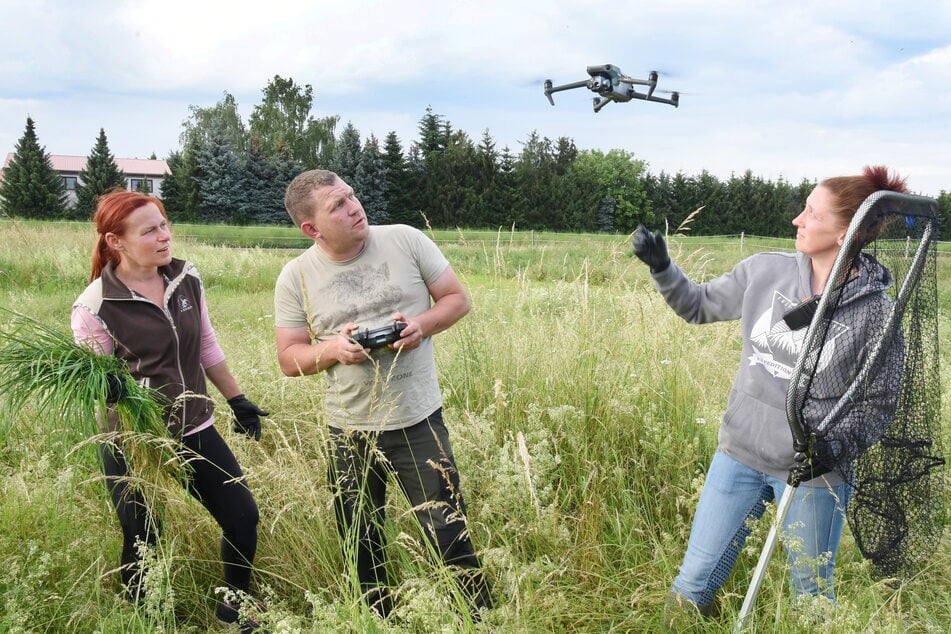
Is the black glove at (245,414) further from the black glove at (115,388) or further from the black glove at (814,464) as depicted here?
the black glove at (814,464)

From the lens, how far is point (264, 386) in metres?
4.46

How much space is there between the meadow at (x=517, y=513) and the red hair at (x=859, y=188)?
3.32 ft

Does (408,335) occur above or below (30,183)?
below

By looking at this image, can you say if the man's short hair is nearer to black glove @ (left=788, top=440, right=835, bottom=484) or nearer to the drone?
black glove @ (left=788, top=440, right=835, bottom=484)

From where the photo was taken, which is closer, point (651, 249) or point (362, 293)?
point (651, 249)

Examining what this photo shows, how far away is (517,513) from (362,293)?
1.05 meters

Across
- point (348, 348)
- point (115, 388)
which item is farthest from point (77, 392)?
point (348, 348)

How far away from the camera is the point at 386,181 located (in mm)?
46875

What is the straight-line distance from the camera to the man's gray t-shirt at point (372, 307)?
8.84 ft

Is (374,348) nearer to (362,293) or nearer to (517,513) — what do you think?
(362,293)

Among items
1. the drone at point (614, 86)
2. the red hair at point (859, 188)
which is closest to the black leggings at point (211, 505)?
the red hair at point (859, 188)

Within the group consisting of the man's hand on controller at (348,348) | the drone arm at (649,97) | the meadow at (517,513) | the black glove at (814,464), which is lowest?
the meadow at (517,513)

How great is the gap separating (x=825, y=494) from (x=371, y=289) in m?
1.74

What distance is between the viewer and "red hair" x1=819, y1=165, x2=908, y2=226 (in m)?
1.98
